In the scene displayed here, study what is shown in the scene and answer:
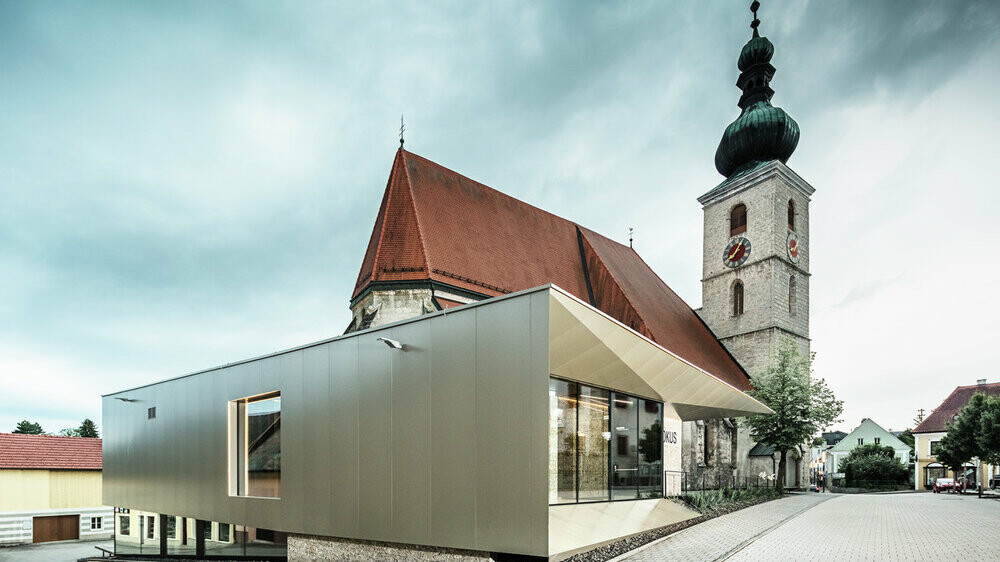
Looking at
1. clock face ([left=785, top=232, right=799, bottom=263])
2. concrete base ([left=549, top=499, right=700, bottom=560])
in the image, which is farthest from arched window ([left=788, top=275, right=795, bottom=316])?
concrete base ([left=549, top=499, right=700, bottom=560])

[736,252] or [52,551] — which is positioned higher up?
[736,252]

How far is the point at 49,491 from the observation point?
94.9 feet

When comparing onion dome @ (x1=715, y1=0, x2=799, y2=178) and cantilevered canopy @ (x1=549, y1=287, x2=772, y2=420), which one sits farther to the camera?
onion dome @ (x1=715, y1=0, x2=799, y2=178)

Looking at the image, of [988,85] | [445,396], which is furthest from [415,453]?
[988,85]

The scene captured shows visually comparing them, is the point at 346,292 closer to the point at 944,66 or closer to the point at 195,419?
the point at 195,419

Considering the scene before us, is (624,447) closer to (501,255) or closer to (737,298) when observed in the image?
(501,255)

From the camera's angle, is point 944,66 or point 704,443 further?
point 704,443

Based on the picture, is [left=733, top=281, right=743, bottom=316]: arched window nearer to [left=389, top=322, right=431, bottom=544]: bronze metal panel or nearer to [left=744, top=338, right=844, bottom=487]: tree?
[left=744, top=338, right=844, bottom=487]: tree

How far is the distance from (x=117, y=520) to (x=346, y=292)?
4409 cm

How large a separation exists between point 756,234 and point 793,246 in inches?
92.7

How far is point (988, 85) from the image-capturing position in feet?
44.6

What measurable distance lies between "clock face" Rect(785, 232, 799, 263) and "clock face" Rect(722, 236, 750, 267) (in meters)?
2.05

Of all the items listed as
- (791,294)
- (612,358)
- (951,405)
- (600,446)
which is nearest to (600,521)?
(600,446)

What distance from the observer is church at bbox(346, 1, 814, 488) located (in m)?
21.5
